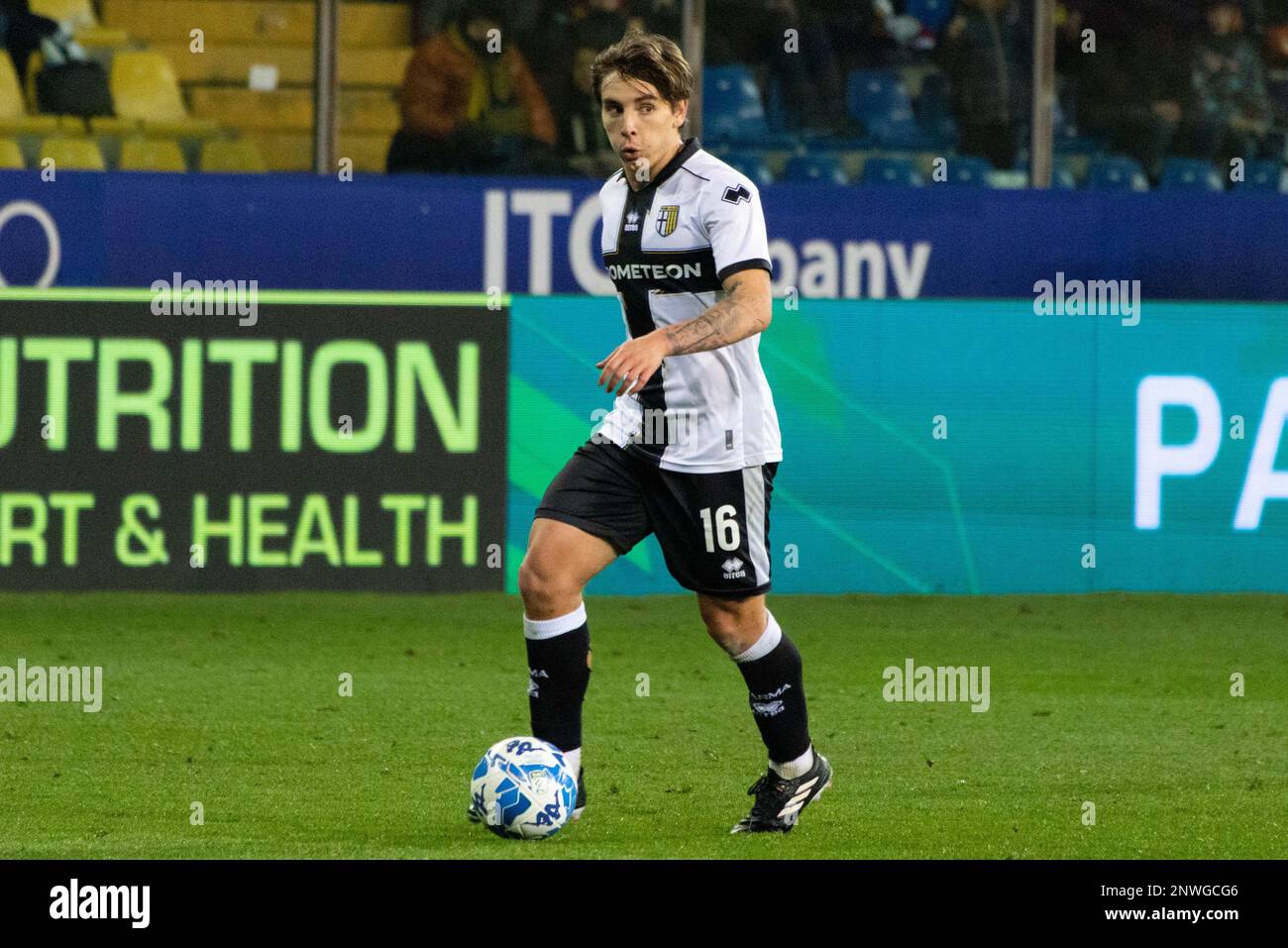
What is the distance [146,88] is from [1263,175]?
641 cm

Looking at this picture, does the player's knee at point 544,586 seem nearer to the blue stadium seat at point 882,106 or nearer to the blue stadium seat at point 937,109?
the blue stadium seat at point 882,106

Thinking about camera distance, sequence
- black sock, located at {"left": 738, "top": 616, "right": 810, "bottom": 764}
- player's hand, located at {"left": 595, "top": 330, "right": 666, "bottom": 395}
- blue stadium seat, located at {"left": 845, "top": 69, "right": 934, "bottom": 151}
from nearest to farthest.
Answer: player's hand, located at {"left": 595, "top": 330, "right": 666, "bottom": 395} < black sock, located at {"left": 738, "top": 616, "right": 810, "bottom": 764} < blue stadium seat, located at {"left": 845, "top": 69, "right": 934, "bottom": 151}

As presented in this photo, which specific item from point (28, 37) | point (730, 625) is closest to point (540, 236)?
point (28, 37)

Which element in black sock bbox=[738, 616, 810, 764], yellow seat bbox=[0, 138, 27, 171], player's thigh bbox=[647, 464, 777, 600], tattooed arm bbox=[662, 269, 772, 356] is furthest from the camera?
yellow seat bbox=[0, 138, 27, 171]

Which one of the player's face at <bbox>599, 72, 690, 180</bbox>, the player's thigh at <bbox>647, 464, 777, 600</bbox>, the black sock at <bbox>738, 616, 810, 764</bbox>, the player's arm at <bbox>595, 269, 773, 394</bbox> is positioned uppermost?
the player's face at <bbox>599, 72, 690, 180</bbox>

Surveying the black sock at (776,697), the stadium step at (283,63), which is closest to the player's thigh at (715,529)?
the black sock at (776,697)

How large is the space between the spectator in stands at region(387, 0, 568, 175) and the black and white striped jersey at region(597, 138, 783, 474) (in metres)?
7.20

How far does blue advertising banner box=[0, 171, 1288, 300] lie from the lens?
12.4 metres

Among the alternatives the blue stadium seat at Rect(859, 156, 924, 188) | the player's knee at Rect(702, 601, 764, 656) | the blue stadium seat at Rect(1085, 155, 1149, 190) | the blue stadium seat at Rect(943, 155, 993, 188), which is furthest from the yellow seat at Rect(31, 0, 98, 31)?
the player's knee at Rect(702, 601, 764, 656)

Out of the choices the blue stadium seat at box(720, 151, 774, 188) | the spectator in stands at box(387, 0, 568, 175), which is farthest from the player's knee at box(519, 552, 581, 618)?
the blue stadium seat at box(720, 151, 774, 188)

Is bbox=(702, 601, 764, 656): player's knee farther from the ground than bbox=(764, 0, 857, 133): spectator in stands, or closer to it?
closer to it

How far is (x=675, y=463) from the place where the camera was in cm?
580

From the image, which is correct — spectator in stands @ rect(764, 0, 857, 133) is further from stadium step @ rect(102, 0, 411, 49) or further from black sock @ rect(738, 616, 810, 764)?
black sock @ rect(738, 616, 810, 764)

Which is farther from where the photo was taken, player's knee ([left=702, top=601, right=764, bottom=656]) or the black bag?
the black bag
